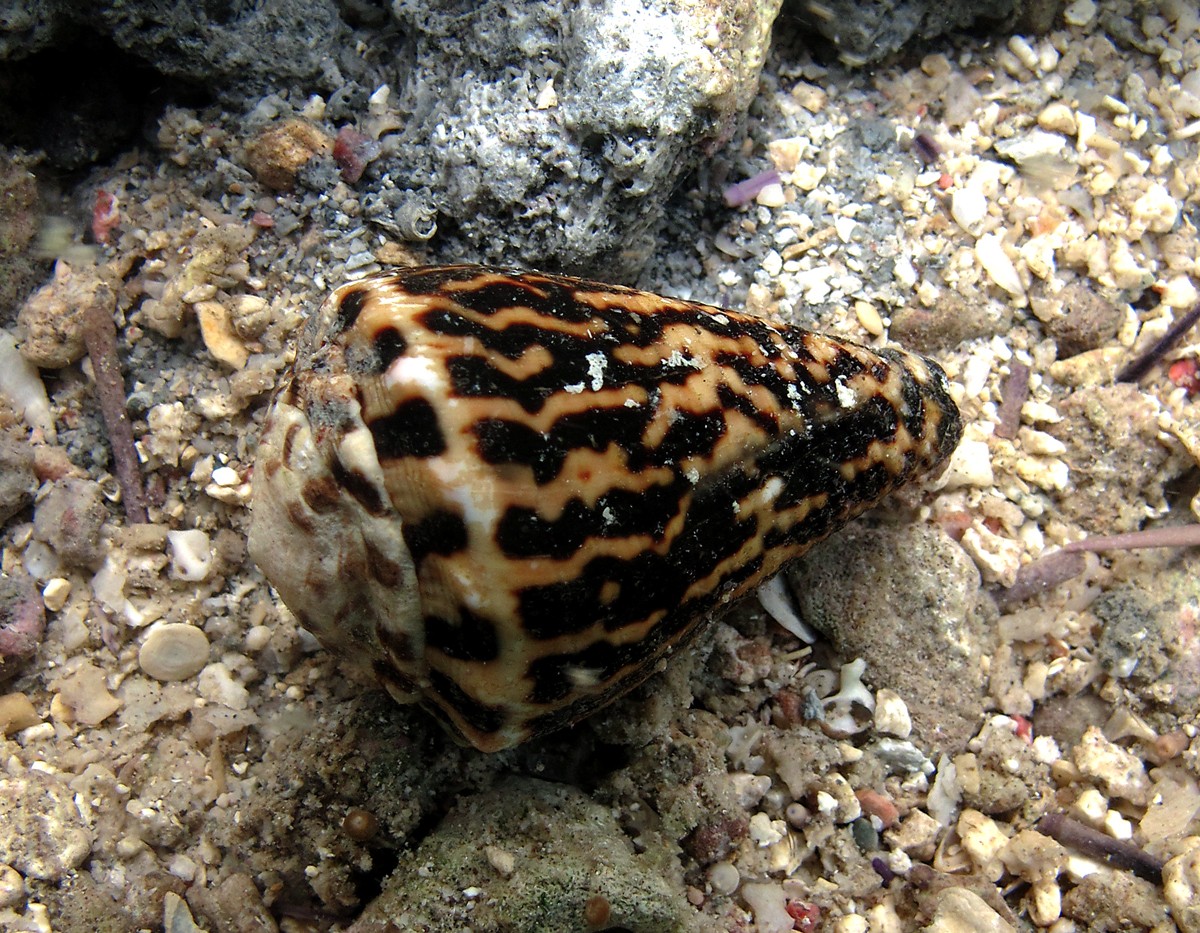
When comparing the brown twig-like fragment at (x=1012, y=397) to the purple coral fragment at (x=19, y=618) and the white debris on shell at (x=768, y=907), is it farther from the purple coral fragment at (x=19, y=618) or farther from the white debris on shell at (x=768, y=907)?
the purple coral fragment at (x=19, y=618)

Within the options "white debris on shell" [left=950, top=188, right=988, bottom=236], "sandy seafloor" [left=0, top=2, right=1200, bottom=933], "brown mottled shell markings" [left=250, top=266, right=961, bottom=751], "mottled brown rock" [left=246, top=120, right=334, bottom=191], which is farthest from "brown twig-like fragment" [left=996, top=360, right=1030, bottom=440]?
"mottled brown rock" [left=246, top=120, right=334, bottom=191]

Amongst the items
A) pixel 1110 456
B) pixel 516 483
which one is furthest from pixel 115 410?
pixel 1110 456

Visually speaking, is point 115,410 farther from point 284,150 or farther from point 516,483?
point 516,483

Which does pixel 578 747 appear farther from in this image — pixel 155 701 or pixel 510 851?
pixel 155 701

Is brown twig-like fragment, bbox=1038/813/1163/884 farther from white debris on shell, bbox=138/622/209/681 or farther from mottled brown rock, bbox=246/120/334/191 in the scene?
mottled brown rock, bbox=246/120/334/191

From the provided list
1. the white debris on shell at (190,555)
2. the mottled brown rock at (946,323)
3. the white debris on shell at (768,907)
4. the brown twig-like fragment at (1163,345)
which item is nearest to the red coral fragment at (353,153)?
the white debris on shell at (190,555)

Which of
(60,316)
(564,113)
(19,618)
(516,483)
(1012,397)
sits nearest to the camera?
(516,483)
